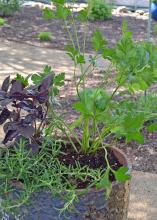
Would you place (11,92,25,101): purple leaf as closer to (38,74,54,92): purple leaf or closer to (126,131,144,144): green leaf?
(38,74,54,92): purple leaf

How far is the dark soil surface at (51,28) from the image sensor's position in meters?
7.75

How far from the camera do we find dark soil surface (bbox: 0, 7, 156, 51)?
775cm

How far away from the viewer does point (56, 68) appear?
20.4ft

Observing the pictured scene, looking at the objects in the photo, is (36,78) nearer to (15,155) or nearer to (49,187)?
(15,155)

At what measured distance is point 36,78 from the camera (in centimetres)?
242

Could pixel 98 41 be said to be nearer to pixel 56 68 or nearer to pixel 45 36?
pixel 56 68

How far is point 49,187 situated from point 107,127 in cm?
37

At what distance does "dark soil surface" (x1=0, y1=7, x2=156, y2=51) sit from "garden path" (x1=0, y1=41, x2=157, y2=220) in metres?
0.38

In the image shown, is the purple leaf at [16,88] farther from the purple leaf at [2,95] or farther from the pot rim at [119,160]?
the pot rim at [119,160]

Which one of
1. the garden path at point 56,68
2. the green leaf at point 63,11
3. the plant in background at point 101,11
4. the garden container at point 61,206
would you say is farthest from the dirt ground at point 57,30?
the garden container at point 61,206

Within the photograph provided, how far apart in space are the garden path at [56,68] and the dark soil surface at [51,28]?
0.38m

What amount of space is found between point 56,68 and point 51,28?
2.51 meters

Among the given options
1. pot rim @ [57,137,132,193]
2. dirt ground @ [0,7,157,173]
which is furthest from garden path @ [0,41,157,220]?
pot rim @ [57,137,132,193]

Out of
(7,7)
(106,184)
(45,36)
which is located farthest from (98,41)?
(7,7)
